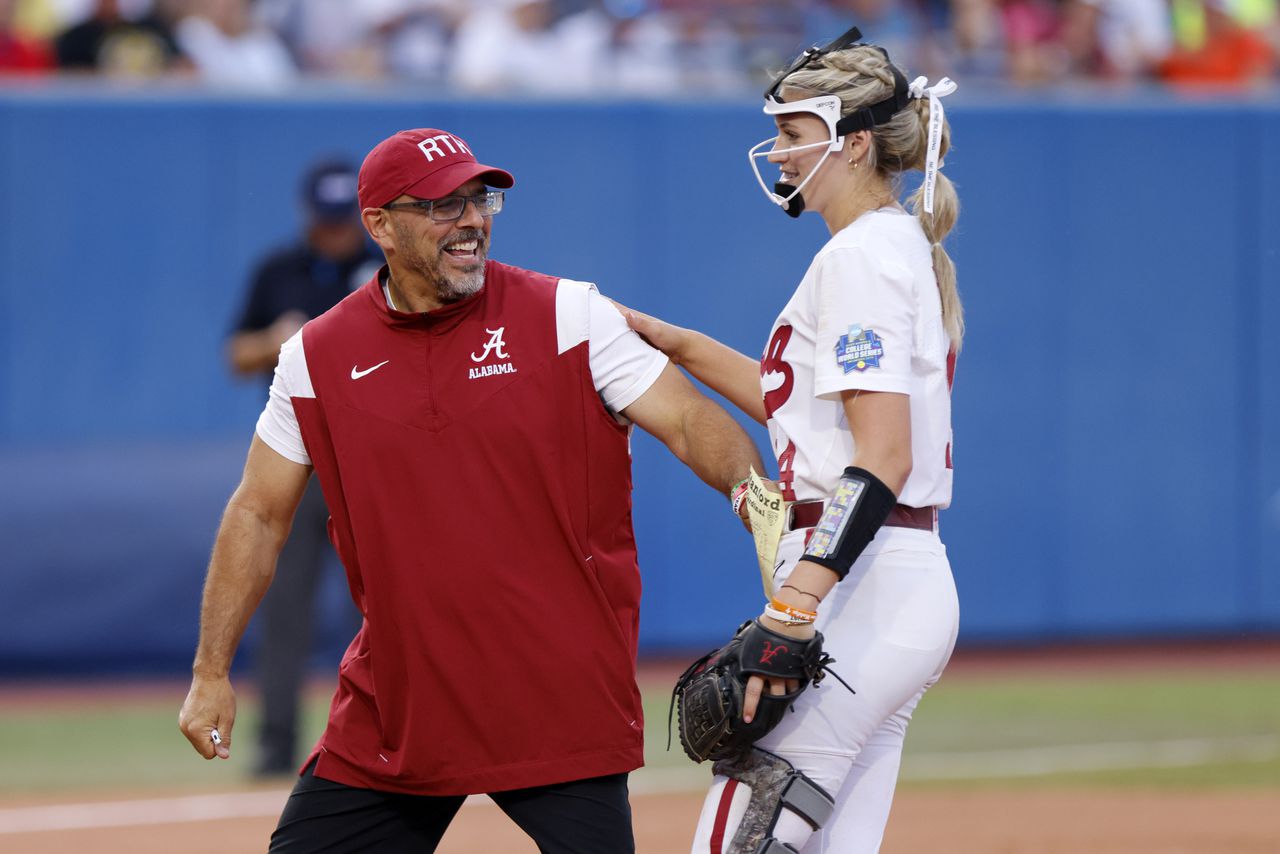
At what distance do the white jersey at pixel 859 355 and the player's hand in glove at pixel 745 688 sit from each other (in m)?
0.37

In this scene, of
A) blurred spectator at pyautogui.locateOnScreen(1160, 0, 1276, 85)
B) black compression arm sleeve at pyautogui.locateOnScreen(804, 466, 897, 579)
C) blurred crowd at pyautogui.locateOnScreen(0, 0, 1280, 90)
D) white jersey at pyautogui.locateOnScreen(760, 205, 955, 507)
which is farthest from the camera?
blurred spectator at pyautogui.locateOnScreen(1160, 0, 1276, 85)

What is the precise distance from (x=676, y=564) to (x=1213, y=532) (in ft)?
12.2

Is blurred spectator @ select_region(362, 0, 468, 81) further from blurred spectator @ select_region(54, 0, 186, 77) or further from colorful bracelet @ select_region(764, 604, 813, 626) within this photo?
colorful bracelet @ select_region(764, 604, 813, 626)

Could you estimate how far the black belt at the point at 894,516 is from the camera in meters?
4.08

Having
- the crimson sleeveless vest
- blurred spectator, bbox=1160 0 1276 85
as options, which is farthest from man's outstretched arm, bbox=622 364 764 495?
blurred spectator, bbox=1160 0 1276 85

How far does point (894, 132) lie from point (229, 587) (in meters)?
1.88

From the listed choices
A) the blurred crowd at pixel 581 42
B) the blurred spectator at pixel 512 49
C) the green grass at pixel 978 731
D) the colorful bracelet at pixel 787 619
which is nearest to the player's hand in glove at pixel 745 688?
the colorful bracelet at pixel 787 619

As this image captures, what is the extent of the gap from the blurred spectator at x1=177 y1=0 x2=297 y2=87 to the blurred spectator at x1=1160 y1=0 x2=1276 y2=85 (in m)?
6.45

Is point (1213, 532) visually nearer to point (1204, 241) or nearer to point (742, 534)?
point (1204, 241)

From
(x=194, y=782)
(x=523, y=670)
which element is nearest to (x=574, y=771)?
(x=523, y=670)

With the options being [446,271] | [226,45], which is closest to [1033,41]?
[226,45]

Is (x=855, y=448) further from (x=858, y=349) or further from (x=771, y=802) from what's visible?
(x=771, y=802)

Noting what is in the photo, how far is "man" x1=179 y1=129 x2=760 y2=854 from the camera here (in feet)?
13.7

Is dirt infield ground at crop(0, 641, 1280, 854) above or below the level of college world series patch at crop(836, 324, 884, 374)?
below
